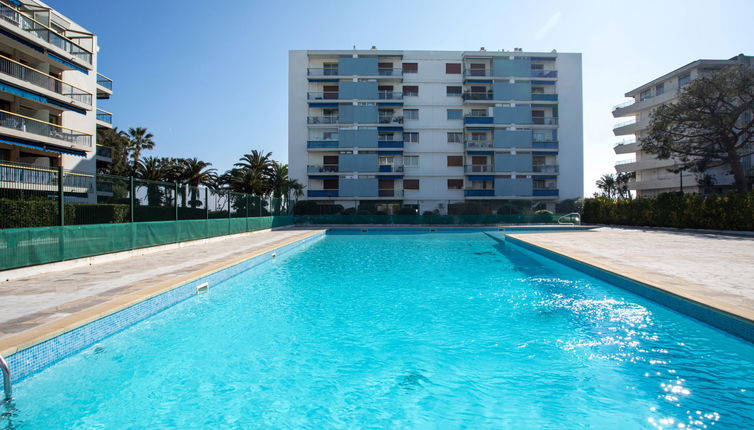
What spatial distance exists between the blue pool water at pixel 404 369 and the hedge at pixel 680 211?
62.5 ft

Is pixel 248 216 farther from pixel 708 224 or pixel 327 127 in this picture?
pixel 708 224

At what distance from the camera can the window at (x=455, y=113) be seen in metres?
41.3

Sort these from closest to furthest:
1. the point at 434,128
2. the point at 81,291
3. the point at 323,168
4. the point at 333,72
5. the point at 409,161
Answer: the point at 81,291 < the point at 323,168 < the point at 333,72 < the point at 409,161 < the point at 434,128

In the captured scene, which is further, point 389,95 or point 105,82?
point 389,95

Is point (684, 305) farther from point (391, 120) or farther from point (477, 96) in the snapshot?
point (477, 96)

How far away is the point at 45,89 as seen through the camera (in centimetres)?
2462

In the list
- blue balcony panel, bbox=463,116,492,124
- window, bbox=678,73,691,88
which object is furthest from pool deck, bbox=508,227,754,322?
window, bbox=678,73,691,88

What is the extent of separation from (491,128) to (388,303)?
37302 millimetres

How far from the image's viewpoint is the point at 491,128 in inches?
1593

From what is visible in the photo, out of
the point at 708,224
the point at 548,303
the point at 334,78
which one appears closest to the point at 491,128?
the point at 334,78

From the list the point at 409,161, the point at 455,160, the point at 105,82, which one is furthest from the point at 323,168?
the point at 105,82

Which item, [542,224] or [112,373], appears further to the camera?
[542,224]

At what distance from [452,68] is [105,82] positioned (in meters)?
34.8

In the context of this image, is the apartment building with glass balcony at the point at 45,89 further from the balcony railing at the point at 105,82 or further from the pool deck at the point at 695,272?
the pool deck at the point at 695,272
